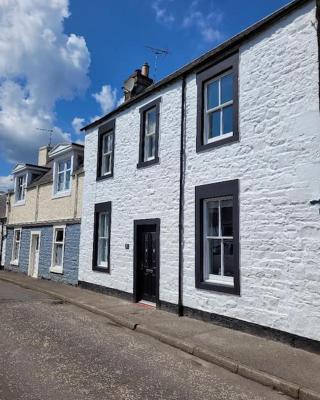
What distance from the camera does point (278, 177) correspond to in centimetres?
791

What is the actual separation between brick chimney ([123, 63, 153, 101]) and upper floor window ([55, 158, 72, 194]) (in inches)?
182

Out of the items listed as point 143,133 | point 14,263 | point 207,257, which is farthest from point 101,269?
point 14,263

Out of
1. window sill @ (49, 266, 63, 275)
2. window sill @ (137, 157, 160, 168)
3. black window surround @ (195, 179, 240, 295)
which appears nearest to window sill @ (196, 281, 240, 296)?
black window surround @ (195, 179, 240, 295)

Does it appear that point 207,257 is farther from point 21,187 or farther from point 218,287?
point 21,187

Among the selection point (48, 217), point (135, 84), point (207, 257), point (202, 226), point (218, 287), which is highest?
point (135, 84)

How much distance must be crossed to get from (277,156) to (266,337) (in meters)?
3.71

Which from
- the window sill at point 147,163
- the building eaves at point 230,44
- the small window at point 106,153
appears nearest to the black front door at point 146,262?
the window sill at point 147,163

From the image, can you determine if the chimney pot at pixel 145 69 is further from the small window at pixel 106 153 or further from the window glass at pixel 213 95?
the window glass at pixel 213 95

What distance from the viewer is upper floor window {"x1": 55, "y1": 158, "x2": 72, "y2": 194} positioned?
57.1ft

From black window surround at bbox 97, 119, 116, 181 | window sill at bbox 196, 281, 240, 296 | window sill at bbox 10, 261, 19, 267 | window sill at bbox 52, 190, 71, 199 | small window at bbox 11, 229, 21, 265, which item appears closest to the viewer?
window sill at bbox 196, 281, 240, 296

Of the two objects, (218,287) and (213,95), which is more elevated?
(213,95)

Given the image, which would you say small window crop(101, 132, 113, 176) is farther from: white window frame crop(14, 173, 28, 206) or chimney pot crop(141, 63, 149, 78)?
white window frame crop(14, 173, 28, 206)

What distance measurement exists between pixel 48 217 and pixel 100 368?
13.3 m

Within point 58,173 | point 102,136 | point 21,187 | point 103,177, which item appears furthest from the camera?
point 21,187
